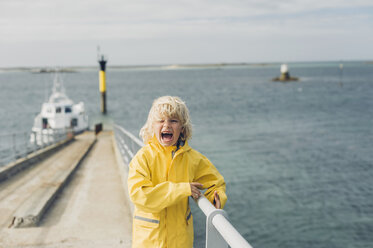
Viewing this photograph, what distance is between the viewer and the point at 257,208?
40.4ft

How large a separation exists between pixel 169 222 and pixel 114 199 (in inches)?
167

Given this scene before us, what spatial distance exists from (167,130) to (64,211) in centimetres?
386

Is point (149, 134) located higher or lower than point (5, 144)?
higher

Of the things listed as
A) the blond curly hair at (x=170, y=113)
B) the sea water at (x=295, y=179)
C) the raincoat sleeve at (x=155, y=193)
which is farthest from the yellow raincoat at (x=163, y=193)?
the sea water at (x=295, y=179)

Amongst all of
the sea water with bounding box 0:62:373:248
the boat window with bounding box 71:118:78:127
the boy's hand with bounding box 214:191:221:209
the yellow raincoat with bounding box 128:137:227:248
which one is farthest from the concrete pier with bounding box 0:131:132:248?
the boat window with bounding box 71:118:78:127

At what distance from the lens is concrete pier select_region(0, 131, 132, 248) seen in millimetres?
4594

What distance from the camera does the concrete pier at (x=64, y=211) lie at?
459cm

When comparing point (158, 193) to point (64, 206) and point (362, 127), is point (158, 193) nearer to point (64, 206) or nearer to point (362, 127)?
point (64, 206)

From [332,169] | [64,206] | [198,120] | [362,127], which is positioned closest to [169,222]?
[64,206]

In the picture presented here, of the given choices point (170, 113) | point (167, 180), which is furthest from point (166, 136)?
point (167, 180)

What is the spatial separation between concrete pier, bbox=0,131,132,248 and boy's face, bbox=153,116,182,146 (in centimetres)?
236

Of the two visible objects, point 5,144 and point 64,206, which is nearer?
point 64,206

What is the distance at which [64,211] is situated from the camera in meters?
5.71

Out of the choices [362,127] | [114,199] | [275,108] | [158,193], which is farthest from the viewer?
[275,108]
